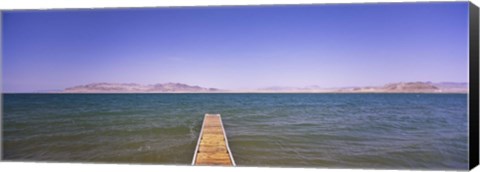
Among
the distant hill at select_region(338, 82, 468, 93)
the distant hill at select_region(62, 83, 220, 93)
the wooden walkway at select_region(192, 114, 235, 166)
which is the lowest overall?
the wooden walkway at select_region(192, 114, 235, 166)

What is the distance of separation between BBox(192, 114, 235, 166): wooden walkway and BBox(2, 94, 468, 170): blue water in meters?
0.22

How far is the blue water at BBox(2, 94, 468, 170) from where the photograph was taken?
3.51 m

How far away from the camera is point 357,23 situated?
385 cm

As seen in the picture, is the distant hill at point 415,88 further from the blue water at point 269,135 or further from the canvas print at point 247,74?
the blue water at point 269,135

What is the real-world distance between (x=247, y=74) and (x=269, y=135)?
0.87m

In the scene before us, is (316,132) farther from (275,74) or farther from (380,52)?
(380,52)

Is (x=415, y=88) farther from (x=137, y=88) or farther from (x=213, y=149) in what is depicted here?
(x=137, y=88)

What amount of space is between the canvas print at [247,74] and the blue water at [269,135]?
0.02 meters

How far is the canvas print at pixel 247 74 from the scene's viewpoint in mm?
3533

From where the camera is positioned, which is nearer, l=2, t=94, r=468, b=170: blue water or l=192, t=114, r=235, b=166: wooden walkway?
l=192, t=114, r=235, b=166: wooden walkway

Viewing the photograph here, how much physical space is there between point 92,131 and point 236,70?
1.89 m

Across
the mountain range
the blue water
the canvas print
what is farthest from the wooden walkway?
the mountain range

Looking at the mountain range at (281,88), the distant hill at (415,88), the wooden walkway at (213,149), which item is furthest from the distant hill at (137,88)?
the distant hill at (415,88)

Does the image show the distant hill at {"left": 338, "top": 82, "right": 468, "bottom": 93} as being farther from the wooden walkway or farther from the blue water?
the wooden walkway
